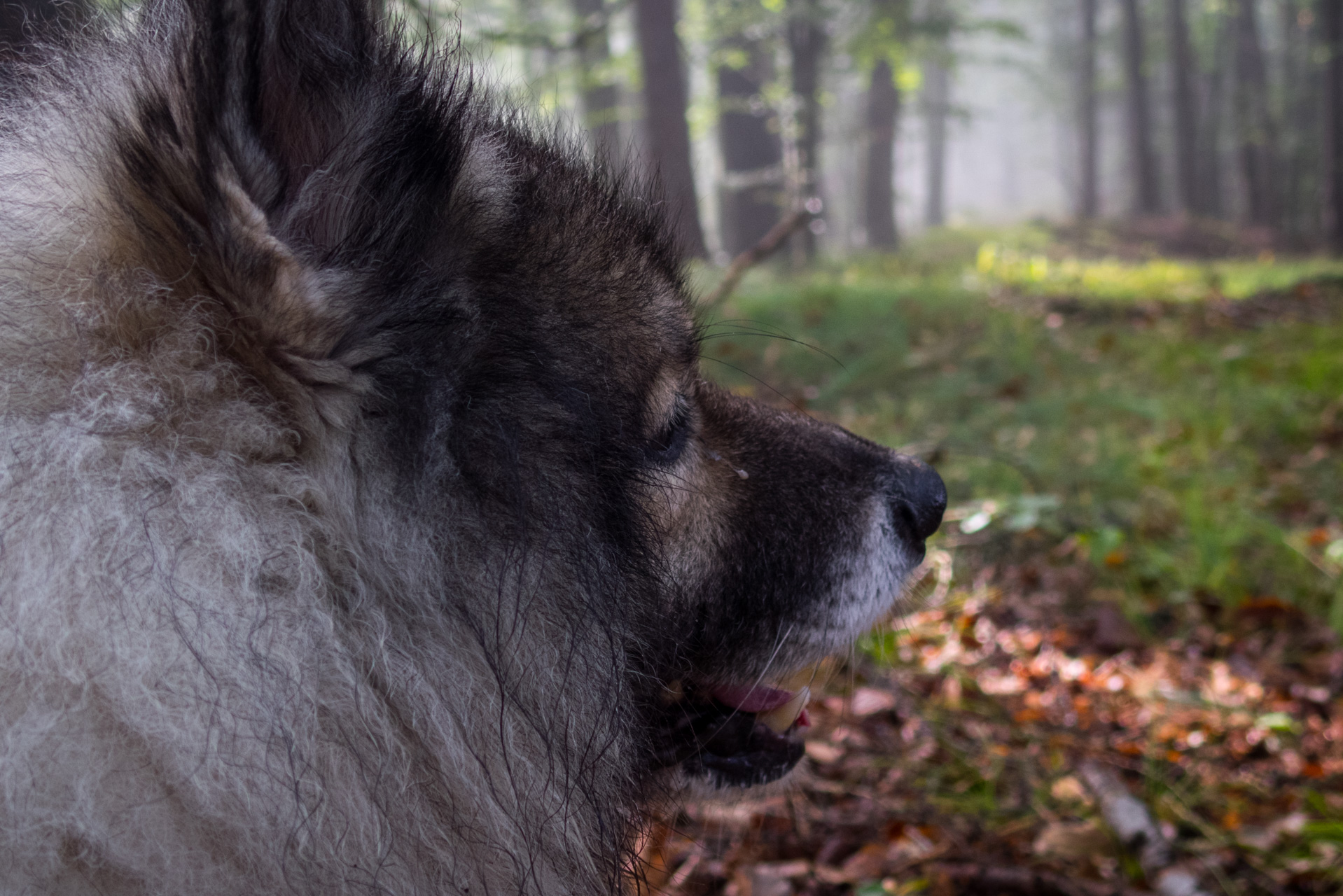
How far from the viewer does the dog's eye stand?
160cm

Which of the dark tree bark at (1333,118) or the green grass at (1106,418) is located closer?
the green grass at (1106,418)

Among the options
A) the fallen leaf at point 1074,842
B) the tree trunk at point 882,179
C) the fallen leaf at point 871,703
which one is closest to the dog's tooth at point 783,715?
the fallen leaf at point 1074,842

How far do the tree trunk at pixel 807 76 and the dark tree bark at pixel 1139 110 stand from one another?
17.0 metres

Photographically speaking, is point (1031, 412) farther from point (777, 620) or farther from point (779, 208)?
point (779, 208)

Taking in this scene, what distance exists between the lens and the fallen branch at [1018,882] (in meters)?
2.09

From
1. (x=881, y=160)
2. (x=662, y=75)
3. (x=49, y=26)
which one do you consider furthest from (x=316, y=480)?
(x=881, y=160)

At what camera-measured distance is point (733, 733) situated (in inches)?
78.3

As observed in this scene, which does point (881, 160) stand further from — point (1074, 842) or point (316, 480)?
point (316, 480)

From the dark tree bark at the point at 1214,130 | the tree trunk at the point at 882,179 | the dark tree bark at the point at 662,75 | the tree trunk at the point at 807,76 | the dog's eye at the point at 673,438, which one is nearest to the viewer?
the dog's eye at the point at 673,438

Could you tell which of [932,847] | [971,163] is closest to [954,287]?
[932,847]

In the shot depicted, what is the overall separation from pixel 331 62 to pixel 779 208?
1364 cm

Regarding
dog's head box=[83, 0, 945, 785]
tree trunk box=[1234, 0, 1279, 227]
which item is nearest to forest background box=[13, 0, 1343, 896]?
dog's head box=[83, 0, 945, 785]

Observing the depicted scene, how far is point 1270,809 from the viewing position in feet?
8.04

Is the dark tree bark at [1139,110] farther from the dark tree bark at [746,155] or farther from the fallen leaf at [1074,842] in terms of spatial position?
the fallen leaf at [1074,842]
